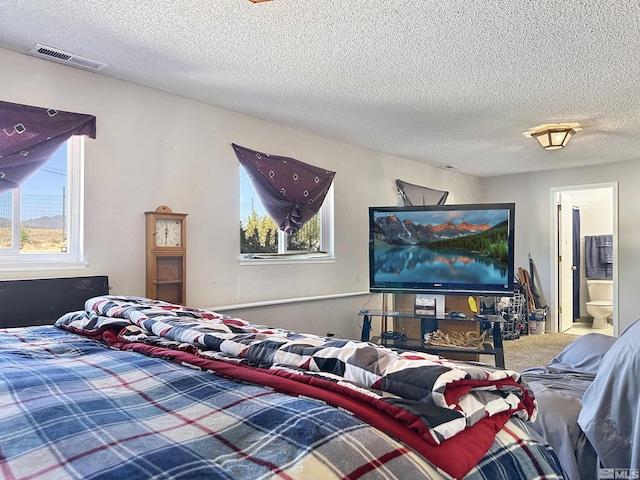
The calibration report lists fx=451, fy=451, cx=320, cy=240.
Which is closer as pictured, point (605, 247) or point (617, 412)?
point (617, 412)

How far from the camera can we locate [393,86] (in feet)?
10.6

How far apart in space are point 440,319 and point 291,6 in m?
2.80

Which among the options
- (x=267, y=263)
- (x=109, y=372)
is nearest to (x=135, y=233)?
(x=267, y=263)

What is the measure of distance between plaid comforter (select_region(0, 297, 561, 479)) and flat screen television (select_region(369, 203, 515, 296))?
294cm

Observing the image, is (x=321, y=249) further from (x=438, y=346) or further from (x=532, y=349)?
(x=532, y=349)

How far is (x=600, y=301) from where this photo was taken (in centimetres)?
705

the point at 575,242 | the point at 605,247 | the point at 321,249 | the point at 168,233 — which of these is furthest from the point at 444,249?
the point at 605,247

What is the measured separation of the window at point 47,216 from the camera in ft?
8.79

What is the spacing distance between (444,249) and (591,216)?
5.02 m

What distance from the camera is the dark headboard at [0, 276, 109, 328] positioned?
99.3 inches

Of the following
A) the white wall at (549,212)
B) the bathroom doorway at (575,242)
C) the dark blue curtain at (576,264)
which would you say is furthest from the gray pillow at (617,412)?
the dark blue curtain at (576,264)

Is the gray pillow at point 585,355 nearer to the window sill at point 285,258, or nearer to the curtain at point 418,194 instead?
the window sill at point 285,258

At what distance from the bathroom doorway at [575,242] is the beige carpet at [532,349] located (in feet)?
2.13

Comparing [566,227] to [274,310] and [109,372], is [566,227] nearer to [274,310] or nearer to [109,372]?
[274,310]
